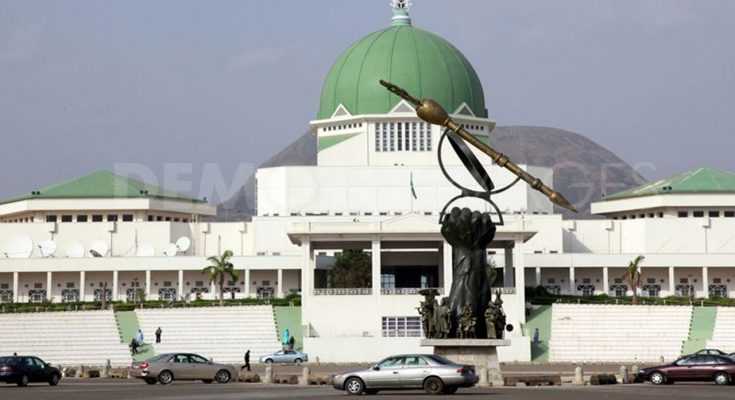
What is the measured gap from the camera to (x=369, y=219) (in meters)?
81.2

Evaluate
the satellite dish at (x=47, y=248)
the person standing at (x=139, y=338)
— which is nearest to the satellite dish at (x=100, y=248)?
the satellite dish at (x=47, y=248)

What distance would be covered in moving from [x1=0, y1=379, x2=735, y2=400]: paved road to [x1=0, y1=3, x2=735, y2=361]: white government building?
1439 inches

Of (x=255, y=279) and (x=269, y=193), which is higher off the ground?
(x=269, y=193)

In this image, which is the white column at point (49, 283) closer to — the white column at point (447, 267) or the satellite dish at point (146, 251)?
the satellite dish at point (146, 251)

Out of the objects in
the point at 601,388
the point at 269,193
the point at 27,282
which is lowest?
the point at 601,388

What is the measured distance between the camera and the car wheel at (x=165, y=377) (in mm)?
44875

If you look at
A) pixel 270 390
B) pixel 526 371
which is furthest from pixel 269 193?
pixel 270 390

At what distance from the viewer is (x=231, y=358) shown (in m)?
64.3

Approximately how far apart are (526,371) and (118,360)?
68.5 feet

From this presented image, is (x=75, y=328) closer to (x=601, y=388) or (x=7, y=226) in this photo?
(x=7, y=226)

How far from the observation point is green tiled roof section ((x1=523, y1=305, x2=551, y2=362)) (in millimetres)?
64062

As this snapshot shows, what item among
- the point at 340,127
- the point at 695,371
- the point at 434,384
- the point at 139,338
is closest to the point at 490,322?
the point at 695,371

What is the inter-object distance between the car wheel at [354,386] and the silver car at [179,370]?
9.06 meters

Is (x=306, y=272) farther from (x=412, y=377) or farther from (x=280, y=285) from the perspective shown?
(x=412, y=377)
